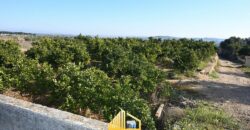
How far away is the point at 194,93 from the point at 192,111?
437 cm

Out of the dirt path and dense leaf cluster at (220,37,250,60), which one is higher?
the dirt path

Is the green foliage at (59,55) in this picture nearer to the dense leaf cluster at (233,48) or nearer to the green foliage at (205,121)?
the green foliage at (205,121)

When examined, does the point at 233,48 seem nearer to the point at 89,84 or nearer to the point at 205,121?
the point at 205,121

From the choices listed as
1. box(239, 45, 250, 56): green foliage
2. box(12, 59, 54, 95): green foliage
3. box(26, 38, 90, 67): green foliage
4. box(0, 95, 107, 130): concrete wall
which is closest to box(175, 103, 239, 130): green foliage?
box(0, 95, 107, 130): concrete wall

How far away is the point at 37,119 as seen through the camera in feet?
17.8

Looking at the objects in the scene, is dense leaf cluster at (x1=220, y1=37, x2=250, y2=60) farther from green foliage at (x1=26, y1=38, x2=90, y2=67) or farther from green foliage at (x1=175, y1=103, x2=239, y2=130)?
green foliage at (x1=175, y1=103, x2=239, y2=130)

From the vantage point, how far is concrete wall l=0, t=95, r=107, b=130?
5.04m

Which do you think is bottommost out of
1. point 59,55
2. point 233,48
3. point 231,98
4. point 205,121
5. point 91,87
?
point 233,48

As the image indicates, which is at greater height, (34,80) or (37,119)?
(37,119)

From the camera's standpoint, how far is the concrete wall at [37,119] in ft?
16.5

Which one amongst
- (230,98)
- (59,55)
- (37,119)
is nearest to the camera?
(37,119)

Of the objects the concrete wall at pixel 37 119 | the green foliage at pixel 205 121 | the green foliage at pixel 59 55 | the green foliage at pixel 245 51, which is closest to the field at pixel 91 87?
the green foliage at pixel 205 121

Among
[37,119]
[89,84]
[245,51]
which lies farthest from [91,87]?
[245,51]

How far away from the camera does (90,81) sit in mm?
8734
